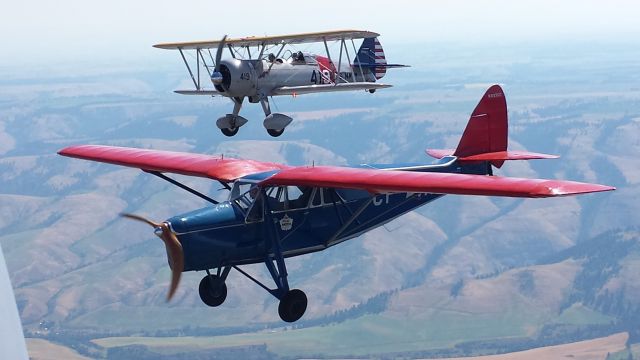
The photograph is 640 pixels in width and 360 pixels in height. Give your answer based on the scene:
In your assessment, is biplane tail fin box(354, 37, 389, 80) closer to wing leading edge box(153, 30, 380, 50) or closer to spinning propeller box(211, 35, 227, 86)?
wing leading edge box(153, 30, 380, 50)

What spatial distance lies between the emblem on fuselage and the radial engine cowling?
849 inches

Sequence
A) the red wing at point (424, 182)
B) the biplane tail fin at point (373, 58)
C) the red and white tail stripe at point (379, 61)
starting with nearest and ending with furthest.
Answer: the red wing at point (424, 182) → the biplane tail fin at point (373, 58) → the red and white tail stripe at point (379, 61)

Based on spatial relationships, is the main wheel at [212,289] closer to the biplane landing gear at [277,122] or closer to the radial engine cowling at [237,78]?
the biplane landing gear at [277,122]

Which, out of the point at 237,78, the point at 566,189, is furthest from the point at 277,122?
the point at 566,189

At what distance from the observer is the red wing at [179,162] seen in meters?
24.5

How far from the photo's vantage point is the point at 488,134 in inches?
1256

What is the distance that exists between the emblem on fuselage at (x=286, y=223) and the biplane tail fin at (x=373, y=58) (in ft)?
125

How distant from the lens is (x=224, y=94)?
44281mm

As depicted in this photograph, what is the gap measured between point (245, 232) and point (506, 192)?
6370 mm

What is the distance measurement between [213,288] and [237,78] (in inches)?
893

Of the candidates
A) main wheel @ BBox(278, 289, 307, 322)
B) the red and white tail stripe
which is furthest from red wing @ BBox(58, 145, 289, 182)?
the red and white tail stripe

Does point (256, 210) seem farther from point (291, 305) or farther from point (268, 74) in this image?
point (268, 74)

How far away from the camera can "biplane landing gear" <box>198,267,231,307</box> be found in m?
22.9

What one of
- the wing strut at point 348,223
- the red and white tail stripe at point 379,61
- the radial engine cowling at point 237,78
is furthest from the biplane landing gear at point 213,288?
the red and white tail stripe at point 379,61
